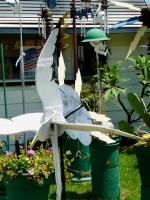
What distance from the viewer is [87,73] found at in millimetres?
9539

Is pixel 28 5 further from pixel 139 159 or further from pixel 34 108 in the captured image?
pixel 139 159

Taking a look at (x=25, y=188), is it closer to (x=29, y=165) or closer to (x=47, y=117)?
(x=29, y=165)

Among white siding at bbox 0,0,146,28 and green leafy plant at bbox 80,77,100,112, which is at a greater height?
white siding at bbox 0,0,146,28

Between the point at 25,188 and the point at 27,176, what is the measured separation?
0.15 meters

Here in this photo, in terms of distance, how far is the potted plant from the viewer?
4.98 m

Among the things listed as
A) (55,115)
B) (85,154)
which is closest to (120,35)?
(85,154)

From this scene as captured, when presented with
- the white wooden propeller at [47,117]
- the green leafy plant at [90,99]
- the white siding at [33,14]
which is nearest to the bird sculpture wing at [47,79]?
the white wooden propeller at [47,117]

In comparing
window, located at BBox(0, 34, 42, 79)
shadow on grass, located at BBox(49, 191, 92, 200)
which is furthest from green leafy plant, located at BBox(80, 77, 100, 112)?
window, located at BBox(0, 34, 42, 79)

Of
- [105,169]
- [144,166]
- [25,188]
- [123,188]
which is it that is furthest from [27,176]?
[123,188]

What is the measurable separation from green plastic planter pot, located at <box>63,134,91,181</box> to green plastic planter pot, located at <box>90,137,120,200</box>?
92cm

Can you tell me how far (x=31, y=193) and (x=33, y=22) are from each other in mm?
4676

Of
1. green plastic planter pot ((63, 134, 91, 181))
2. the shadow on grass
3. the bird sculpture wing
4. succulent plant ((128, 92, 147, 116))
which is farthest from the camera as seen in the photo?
green plastic planter pot ((63, 134, 91, 181))

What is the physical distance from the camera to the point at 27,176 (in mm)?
4977

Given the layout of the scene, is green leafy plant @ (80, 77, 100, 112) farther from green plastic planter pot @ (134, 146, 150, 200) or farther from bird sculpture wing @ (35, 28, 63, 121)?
bird sculpture wing @ (35, 28, 63, 121)
